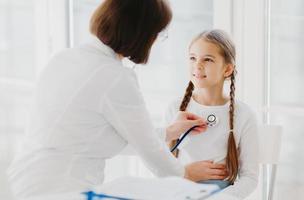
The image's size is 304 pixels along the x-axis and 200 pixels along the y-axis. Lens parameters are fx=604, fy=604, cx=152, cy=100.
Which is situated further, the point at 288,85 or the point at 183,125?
the point at 288,85

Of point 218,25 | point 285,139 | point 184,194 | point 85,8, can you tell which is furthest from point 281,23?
point 184,194

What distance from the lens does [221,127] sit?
2.06 meters

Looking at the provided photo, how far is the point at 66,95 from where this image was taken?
162 cm

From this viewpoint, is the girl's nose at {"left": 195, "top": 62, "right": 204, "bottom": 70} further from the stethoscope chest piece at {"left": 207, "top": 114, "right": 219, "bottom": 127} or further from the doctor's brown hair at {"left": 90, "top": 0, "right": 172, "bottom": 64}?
the doctor's brown hair at {"left": 90, "top": 0, "right": 172, "bottom": 64}

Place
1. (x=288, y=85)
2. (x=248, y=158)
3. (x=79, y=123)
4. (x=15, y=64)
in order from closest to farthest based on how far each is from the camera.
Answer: (x=79, y=123)
(x=248, y=158)
(x=288, y=85)
(x=15, y=64)

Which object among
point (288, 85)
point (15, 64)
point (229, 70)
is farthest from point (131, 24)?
point (15, 64)

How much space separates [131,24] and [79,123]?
0.31 m

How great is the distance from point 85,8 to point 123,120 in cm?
170

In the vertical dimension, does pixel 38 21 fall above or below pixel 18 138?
above

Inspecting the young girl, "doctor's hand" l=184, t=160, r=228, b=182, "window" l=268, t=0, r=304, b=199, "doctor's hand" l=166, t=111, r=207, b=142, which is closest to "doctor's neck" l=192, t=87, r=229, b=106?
the young girl

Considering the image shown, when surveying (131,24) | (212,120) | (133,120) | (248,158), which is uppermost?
(131,24)

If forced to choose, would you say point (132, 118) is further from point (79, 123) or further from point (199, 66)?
point (199, 66)

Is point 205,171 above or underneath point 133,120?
underneath

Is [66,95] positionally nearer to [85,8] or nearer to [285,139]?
[285,139]
